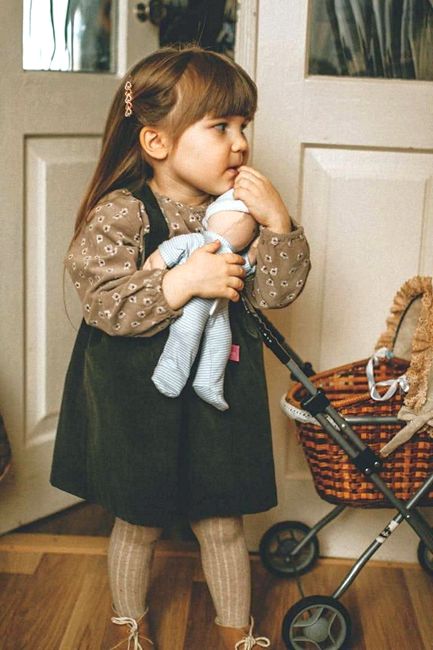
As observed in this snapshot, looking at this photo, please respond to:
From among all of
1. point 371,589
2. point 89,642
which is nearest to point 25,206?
point 89,642

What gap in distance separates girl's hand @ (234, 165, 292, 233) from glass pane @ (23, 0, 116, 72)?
915 millimetres

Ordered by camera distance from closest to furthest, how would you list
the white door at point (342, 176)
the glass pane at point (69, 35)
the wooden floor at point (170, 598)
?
the wooden floor at point (170, 598)
the white door at point (342, 176)
the glass pane at point (69, 35)

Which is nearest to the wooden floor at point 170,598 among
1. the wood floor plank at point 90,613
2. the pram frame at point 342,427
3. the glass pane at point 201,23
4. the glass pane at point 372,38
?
the wood floor plank at point 90,613

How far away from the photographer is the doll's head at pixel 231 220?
1675mm

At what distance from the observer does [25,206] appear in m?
2.33

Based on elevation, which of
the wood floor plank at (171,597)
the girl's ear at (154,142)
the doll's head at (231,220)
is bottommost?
the wood floor plank at (171,597)

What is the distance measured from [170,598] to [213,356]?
721mm

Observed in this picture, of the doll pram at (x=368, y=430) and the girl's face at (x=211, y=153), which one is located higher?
the girl's face at (x=211, y=153)

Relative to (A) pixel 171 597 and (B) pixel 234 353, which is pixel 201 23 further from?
(A) pixel 171 597

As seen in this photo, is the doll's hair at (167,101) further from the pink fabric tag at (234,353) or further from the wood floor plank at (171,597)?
the wood floor plank at (171,597)

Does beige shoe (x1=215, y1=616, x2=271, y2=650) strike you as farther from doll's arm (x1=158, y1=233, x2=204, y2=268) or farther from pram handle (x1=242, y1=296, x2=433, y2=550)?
doll's arm (x1=158, y1=233, x2=204, y2=268)

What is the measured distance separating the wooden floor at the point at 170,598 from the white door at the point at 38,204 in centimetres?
20

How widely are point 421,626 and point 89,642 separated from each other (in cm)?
69

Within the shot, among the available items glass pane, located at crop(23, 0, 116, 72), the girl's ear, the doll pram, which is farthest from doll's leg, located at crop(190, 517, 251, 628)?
glass pane, located at crop(23, 0, 116, 72)
